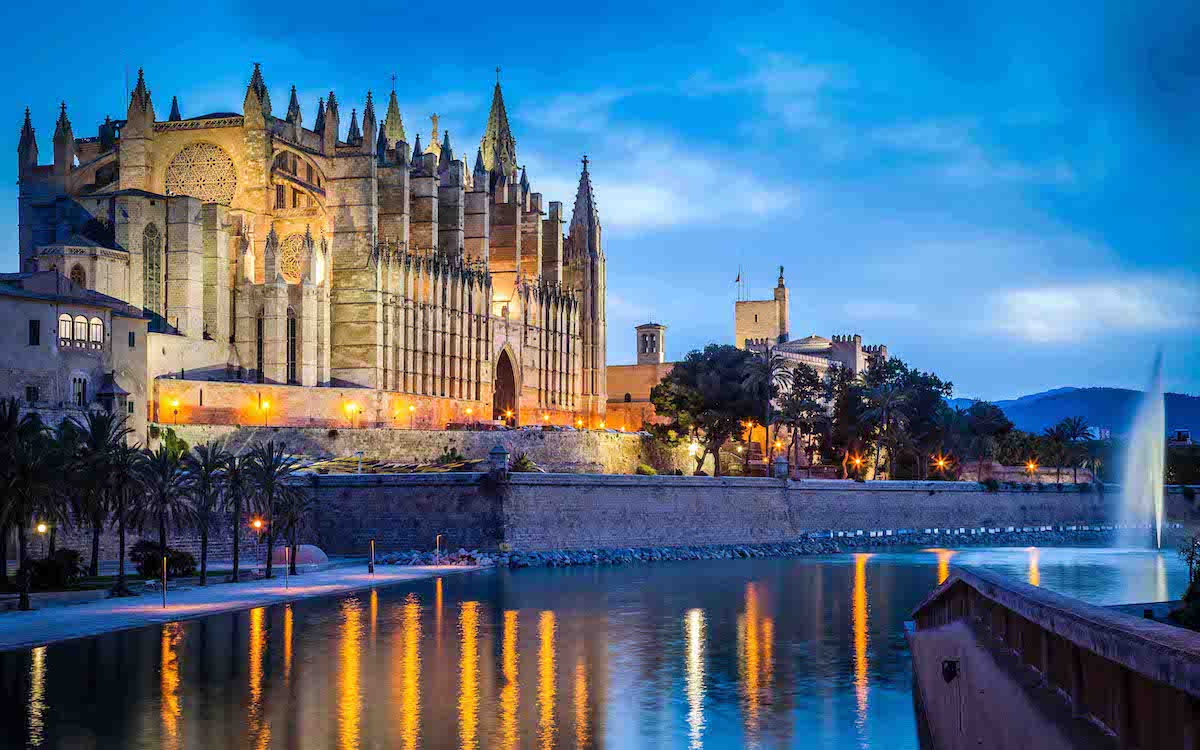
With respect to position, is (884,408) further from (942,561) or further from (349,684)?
(349,684)

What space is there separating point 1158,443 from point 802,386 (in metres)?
20.4

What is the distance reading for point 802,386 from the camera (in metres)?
81.9

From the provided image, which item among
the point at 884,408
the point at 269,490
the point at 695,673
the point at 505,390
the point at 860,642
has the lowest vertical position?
the point at 860,642

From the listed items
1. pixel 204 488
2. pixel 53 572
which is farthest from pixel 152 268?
pixel 53 572

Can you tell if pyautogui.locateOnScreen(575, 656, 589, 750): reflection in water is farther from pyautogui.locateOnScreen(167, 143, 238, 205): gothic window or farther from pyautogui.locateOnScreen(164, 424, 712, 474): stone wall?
pyautogui.locateOnScreen(167, 143, 238, 205): gothic window

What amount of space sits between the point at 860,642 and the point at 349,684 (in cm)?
1186

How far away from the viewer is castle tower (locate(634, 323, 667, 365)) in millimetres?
106312

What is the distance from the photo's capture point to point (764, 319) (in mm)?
123750

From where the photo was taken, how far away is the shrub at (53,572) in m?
34.9

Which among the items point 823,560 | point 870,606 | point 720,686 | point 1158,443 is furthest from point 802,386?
point 720,686

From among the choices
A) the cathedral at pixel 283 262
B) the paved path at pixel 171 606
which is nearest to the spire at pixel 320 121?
the cathedral at pixel 283 262

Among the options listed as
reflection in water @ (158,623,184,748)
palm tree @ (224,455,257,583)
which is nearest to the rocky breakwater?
palm tree @ (224,455,257,583)

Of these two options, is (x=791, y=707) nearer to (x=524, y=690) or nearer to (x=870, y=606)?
(x=524, y=690)

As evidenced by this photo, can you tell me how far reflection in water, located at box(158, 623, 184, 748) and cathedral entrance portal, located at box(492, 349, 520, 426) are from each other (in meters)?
51.6
